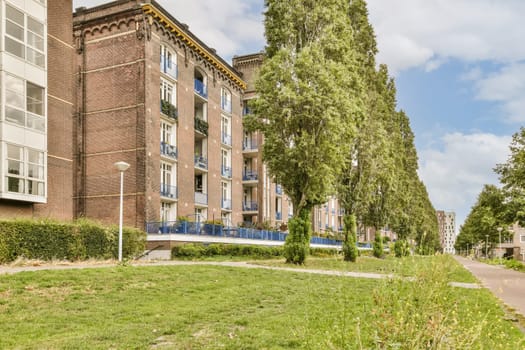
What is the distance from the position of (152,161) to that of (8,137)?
394 inches

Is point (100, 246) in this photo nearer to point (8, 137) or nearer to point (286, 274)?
point (8, 137)

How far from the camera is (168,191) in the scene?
104 feet

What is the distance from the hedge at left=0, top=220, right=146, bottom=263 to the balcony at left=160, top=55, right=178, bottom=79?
13.3 meters

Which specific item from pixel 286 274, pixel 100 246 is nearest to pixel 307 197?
pixel 286 274

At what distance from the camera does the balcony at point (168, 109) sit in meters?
31.3

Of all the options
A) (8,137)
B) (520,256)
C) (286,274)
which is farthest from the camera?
(520,256)

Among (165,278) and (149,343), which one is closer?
(149,343)

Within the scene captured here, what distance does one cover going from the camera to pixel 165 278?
13203mm

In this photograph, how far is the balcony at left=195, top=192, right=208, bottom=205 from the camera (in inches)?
1409

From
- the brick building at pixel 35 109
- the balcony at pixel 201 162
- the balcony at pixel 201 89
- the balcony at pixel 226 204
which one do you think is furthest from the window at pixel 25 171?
the balcony at pixel 226 204

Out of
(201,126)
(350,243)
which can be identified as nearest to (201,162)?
(201,126)

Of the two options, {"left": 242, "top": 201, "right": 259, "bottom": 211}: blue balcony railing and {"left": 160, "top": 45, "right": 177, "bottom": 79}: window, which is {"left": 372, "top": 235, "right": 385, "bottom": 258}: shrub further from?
{"left": 160, "top": 45, "right": 177, "bottom": 79}: window

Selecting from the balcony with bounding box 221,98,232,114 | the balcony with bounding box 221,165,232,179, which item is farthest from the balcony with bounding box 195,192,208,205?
the balcony with bounding box 221,98,232,114

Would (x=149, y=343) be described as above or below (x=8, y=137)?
below
